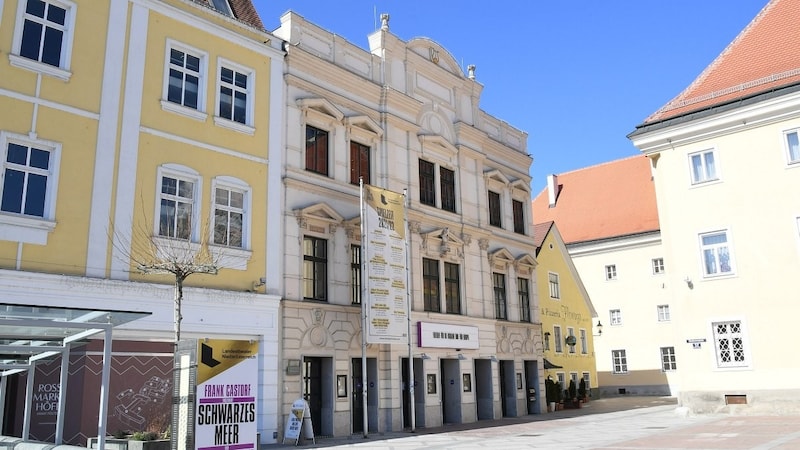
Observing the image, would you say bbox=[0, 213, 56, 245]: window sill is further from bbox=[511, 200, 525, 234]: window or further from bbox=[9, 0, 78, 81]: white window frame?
bbox=[511, 200, 525, 234]: window

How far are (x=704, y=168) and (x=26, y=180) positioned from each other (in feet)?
72.0

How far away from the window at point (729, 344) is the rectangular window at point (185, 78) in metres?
18.6

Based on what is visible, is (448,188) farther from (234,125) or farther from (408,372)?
(234,125)

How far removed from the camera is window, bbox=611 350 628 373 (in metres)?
45.0

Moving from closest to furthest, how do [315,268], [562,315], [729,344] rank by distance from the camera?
[315,268]
[729,344]
[562,315]

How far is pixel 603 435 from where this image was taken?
1841 cm

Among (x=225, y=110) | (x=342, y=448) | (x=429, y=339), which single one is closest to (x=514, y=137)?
(x=429, y=339)

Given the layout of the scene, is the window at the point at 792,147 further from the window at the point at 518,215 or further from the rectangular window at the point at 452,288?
the rectangular window at the point at 452,288

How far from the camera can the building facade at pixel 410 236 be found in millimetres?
20094

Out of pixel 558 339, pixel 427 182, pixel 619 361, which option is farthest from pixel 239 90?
pixel 619 361

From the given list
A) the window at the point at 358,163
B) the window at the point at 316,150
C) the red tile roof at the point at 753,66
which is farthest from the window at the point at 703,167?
the window at the point at 316,150

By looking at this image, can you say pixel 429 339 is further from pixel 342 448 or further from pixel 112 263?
pixel 112 263

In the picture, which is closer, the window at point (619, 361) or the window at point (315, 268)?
the window at point (315, 268)

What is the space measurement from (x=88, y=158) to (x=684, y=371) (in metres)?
20.4
